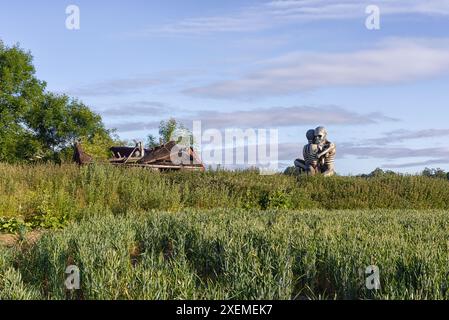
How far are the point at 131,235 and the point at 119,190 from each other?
28.9 feet

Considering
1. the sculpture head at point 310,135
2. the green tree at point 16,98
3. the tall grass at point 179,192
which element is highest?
the green tree at point 16,98

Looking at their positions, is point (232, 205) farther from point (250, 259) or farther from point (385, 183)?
point (250, 259)

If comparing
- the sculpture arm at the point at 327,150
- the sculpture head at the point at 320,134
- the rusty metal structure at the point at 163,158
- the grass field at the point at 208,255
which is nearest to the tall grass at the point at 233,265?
the grass field at the point at 208,255

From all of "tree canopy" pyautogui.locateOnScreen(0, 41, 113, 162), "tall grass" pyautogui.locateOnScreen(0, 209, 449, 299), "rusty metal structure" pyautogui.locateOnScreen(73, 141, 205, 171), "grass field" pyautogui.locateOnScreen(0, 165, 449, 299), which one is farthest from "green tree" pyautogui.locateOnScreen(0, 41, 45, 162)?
"tall grass" pyautogui.locateOnScreen(0, 209, 449, 299)

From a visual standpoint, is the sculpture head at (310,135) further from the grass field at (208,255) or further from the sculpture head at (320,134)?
the grass field at (208,255)

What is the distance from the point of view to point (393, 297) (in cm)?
509

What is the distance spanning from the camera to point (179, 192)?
1855cm

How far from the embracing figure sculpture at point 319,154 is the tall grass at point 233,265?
676 inches

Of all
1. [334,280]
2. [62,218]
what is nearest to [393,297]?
[334,280]

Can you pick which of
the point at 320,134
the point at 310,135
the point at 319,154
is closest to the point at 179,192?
the point at 319,154

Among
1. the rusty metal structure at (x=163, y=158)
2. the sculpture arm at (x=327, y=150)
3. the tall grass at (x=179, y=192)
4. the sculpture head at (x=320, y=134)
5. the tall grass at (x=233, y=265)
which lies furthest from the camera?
the rusty metal structure at (x=163, y=158)

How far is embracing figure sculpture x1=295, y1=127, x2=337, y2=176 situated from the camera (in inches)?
1043

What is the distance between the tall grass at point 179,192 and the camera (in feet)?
48.6
